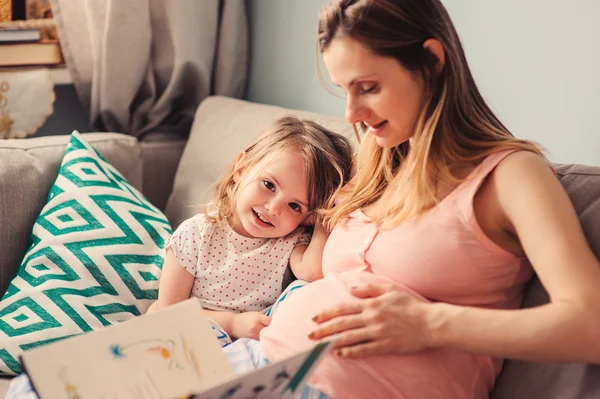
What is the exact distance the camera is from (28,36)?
215cm

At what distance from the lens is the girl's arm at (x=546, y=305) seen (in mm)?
915

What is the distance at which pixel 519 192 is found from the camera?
997 mm

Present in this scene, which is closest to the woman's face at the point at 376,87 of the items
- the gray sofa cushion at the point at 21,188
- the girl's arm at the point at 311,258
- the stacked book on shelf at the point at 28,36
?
the girl's arm at the point at 311,258

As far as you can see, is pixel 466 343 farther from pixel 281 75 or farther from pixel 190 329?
pixel 281 75

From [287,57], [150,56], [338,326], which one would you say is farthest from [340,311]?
[150,56]

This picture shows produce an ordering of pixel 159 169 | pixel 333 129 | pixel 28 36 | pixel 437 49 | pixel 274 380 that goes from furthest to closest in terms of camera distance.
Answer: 1. pixel 159 169
2. pixel 28 36
3. pixel 333 129
4. pixel 437 49
5. pixel 274 380

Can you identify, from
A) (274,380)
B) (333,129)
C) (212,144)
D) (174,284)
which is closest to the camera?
(274,380)

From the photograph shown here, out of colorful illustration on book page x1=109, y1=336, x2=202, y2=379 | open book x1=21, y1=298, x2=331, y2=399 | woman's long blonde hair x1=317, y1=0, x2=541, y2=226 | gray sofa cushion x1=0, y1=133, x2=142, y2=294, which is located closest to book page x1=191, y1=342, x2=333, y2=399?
open book x1=21, y1=298, x2=331, y2=399

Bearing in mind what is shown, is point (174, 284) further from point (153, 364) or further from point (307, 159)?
point (153, 364)

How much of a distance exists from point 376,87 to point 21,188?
983mm

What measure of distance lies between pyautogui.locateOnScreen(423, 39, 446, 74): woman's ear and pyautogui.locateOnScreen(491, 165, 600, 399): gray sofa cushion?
28 cm

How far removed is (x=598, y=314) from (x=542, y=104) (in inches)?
25.0

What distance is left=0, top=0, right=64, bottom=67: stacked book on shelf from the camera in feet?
6.94

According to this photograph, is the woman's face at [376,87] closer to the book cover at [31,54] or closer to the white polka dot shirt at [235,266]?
the white polka dot shirt at [235,266]
